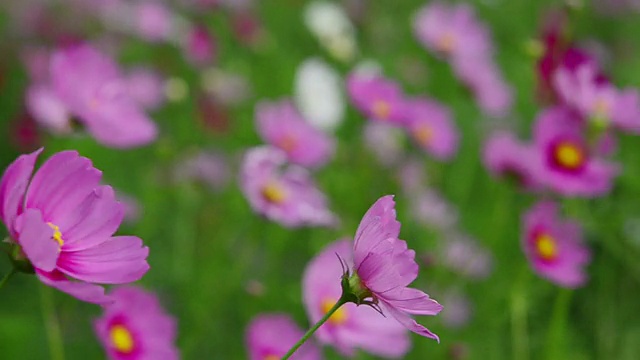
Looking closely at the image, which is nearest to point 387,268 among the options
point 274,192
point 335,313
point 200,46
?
point 335,313

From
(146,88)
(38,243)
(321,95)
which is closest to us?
(38,243)

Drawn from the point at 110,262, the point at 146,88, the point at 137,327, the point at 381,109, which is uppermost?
the point at 110,262

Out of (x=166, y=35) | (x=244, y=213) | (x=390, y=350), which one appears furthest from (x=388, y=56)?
(x=390, y=350)

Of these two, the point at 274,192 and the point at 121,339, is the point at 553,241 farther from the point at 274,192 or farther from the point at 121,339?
the point at 121,339

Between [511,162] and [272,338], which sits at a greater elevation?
[511,162]

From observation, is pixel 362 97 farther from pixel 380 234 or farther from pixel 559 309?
pixel 380 234

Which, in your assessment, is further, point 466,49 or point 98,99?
point 466,49

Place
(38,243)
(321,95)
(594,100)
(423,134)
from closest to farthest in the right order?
(38,243), (594,100), (423,134), (321,95)
